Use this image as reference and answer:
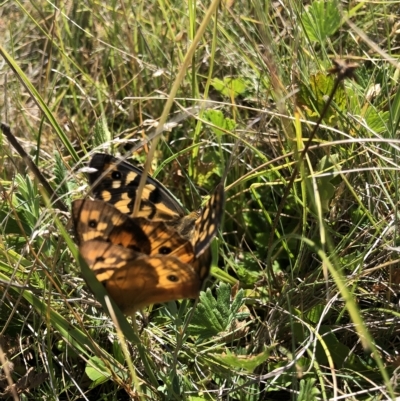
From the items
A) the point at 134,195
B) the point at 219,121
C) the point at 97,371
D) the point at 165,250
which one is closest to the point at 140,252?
the point at 165,250

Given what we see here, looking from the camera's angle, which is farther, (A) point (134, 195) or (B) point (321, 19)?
(B) point (321, 19)

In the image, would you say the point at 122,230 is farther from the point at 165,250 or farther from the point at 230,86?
the point at 230,86

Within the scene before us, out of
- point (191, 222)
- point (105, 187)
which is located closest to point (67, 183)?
point (105, 187)

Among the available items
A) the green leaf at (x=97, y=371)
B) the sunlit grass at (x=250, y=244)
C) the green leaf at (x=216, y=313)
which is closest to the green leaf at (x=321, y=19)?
the sunlit grass at (x=250, y=244)

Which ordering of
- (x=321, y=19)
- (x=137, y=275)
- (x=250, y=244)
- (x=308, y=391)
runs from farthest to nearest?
(x=250, y=244) < (x=321, y=19) < (x=308, y=391) < (x=137, y=275)

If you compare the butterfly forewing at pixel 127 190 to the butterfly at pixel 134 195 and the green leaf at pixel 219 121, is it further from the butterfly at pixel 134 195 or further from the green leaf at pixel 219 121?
the green leaf at pixel 219 121

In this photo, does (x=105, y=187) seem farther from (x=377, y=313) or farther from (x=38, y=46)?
(x=38, y=46)
